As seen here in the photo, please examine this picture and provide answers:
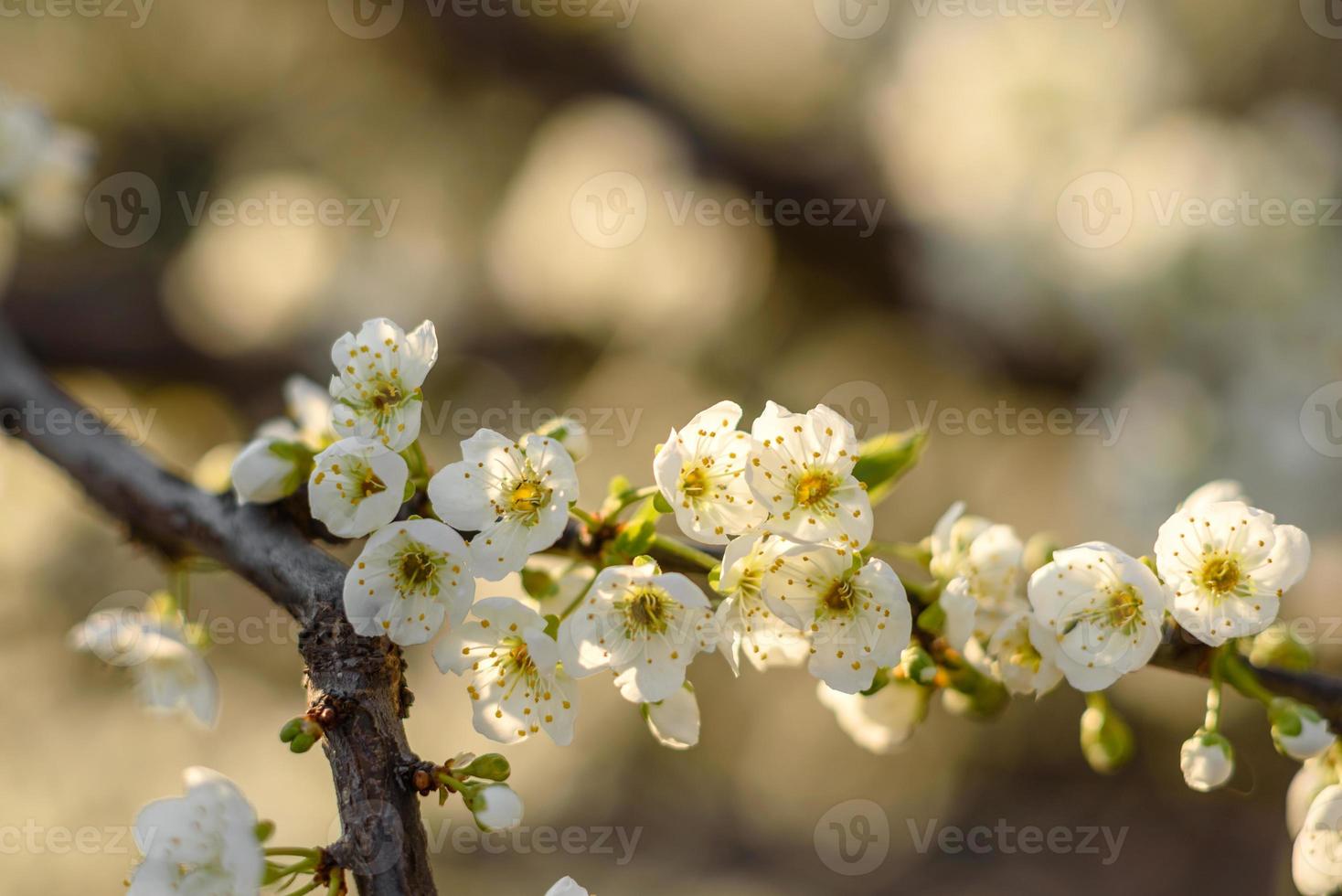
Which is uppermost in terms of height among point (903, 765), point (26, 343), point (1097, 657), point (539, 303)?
point (539, 303)

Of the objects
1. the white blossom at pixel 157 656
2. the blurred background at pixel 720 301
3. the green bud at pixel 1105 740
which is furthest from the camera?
the blurred background at pixel 720 301

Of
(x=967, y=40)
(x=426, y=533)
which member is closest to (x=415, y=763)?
(x=426, y=533)

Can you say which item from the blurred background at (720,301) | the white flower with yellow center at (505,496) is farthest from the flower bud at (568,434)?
the blurred background at (720,301)

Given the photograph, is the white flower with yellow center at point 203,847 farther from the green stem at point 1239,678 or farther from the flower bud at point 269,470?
the green stem at point 1239,678

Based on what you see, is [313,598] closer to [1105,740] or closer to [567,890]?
[567,890]

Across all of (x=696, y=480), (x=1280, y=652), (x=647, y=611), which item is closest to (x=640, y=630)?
(x=647, y=611)

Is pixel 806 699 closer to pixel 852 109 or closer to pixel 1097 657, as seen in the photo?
pixel 852 109
